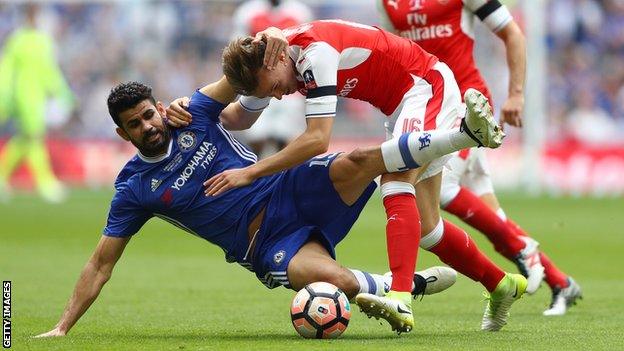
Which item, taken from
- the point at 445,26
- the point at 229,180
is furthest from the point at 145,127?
the point at 445,26

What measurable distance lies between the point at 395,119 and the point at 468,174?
2099 millimetres

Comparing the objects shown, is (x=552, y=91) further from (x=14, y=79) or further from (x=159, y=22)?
(x=14, y=79)

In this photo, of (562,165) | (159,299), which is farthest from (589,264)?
(562,165)

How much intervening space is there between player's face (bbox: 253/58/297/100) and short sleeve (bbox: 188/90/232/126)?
0.62 meters

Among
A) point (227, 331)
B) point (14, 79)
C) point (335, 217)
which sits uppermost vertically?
point (335, 217)

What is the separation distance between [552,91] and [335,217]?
68.7 feet

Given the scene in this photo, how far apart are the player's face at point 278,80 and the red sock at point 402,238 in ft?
2.70

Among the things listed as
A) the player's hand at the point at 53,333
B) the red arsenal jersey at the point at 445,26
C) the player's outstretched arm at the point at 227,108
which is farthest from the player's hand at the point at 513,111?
the player's hand at the point at 53,333

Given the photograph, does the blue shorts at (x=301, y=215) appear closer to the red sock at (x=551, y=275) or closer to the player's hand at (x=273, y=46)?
the player's hand at (x=273, y=46)

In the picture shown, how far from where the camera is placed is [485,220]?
8.78 metres

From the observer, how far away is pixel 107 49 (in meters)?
27.2

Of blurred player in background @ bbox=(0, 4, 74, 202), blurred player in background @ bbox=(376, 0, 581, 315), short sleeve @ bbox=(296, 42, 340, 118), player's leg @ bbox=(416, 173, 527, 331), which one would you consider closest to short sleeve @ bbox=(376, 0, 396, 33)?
blurred player in background @ bbox=(376, 0, 581, 315)

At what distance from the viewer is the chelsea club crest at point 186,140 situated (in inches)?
293

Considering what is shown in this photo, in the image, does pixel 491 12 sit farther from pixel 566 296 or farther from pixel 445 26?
pixel 566 296
